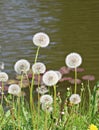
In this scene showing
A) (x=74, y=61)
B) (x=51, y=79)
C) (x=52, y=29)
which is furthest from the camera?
(x=52, y=29)

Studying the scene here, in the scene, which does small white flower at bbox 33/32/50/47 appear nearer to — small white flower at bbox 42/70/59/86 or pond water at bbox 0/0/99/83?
small white flower at bbox 42/70/59/86

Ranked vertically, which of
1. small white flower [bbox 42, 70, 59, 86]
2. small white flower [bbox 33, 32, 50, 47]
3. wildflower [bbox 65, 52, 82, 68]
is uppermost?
small white flower [bbox 33, 32, 50, 47]

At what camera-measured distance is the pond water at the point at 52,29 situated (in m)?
8.73

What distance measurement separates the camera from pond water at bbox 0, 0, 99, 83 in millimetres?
8727

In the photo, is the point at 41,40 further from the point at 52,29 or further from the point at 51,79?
the point at 52,29

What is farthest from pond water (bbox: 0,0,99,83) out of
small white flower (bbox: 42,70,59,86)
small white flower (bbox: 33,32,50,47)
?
small white flower (bbox: 42,70,59,86)

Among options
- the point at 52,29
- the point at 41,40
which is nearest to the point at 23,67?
the point at 41,40

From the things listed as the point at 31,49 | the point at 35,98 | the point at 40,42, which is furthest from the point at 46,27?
the point at 40,42

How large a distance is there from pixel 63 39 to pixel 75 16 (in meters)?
2.36

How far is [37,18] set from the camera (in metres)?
12.2

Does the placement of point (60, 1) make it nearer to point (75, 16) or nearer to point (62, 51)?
point (75, 16)

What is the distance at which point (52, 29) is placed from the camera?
11.0 metres

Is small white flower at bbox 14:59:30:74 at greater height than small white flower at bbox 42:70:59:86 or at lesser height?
greater

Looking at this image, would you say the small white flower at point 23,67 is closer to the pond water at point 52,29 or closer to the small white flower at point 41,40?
the small white flower at point 41,40
